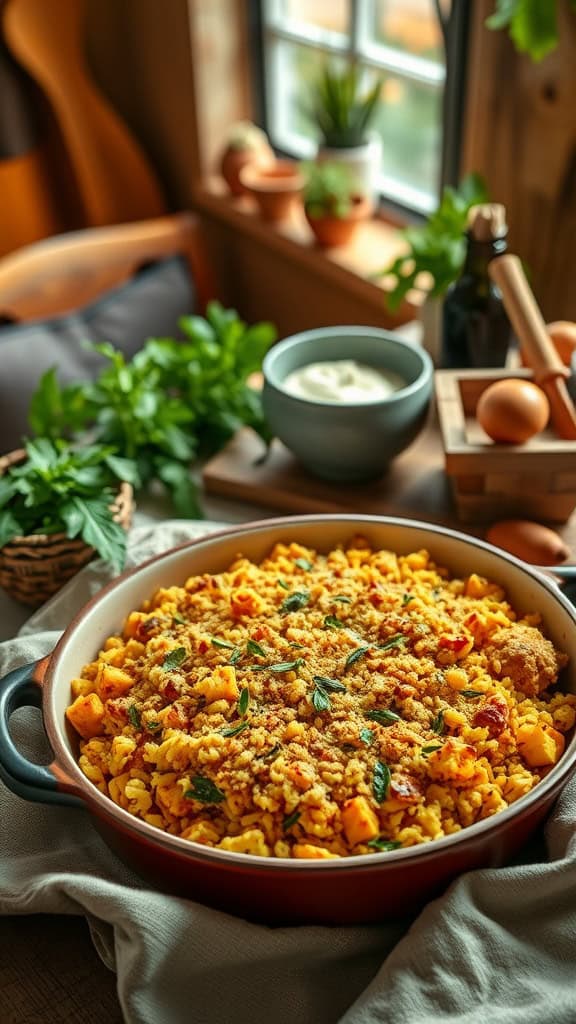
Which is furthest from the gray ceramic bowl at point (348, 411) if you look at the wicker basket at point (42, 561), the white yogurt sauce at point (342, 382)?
the wicker basket at point (42, 561)

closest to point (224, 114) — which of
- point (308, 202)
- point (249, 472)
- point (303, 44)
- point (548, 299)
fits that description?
point (303, 44)

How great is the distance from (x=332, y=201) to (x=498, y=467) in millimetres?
1008

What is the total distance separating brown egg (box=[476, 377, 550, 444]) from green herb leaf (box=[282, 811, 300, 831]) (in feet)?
1.78

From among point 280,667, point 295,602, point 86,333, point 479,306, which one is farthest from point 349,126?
point 280,667

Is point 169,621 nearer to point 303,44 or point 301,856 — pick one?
point 301,856

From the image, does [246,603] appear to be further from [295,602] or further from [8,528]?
[8,528]

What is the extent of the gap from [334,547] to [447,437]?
196mm

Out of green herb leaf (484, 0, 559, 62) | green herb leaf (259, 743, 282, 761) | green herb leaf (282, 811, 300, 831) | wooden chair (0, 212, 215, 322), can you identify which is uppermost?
green herb leaf (484, 0, 559, 62)

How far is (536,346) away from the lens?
1.23 meters

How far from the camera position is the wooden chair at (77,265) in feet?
6.66

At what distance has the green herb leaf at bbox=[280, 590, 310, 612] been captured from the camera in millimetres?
1003

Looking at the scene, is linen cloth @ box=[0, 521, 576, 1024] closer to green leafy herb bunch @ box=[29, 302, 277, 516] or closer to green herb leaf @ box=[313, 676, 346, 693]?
green herb leaf @ box=[313, 676, 346, 693]

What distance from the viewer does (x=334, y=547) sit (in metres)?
1.12

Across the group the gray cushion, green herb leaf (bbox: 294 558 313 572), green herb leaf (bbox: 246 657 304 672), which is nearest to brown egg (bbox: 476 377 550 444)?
green herb leaf (bbox: 294 558 313 572)
